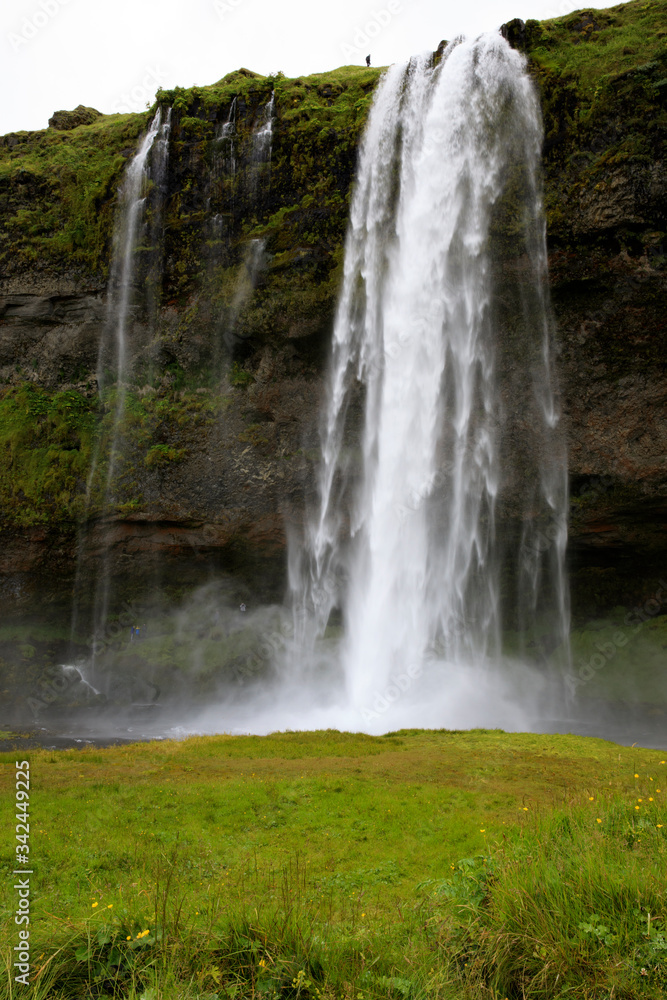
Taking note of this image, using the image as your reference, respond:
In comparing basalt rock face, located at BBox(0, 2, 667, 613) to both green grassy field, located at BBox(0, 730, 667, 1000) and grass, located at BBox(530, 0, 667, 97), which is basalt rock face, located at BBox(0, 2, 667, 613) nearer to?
grass, located at BBox(530, 0, 667, 97)

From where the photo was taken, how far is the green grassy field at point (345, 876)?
4.45 metres

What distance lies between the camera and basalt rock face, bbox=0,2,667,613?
92.3 ft

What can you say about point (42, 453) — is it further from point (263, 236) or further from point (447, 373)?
point (447, 373)

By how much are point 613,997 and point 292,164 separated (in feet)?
113

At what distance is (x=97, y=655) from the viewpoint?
111 feet

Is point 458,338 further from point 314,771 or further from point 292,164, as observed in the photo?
point 314,771

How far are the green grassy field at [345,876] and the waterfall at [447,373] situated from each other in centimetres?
1275

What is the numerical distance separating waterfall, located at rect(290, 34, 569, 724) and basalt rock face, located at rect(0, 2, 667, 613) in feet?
3.65

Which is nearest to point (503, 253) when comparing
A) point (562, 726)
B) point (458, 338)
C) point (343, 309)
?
point (458, 338)

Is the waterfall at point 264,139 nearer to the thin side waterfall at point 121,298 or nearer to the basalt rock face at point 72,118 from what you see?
the thin side waterfall at point 121,298

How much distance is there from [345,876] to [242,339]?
27830mm

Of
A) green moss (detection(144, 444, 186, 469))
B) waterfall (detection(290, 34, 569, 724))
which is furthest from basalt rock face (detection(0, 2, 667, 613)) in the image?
waterfall (detection(290, 34, 569, 724))

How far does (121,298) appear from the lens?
3434 cm

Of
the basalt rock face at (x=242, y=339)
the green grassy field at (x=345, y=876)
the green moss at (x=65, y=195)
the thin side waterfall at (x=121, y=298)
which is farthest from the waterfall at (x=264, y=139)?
the green grassy field at (x=345, y=876)
